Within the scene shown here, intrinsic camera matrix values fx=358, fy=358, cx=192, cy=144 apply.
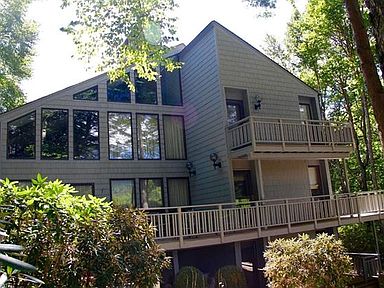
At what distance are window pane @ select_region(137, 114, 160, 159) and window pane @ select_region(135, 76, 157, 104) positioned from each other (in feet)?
2.06

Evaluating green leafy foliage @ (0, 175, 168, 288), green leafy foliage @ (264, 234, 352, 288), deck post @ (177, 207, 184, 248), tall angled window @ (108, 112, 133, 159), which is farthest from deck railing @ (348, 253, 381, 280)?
green leafy foliage @ (0, 175, 168, 288)

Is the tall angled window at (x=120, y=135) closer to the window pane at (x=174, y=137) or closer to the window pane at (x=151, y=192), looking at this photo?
the window pane at (x=151, y=192)

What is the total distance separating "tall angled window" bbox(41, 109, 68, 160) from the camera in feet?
40.1

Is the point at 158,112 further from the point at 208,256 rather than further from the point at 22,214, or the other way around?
the point at 22,214

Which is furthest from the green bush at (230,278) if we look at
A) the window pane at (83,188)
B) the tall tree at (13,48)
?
the tall tree at (13,48)

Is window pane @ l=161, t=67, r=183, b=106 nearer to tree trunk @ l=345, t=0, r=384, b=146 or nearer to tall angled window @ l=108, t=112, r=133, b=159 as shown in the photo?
tall angled window @ l=108, t=112, r=133, b=159

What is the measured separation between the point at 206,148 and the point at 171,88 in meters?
3.32

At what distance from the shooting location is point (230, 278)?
33.6 feet

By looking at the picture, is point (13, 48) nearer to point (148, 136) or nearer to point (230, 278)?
point (148, 136)

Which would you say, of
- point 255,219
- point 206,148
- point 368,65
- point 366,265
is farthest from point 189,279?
point 368,65

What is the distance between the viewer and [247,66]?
563 inches

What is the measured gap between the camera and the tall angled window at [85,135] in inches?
502

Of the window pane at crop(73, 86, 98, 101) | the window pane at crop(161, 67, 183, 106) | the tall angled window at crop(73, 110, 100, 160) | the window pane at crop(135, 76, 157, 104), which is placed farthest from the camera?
the window pane at crop(161, 67, 183, 106)

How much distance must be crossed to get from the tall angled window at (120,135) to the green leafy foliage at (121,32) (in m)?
4.34
